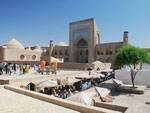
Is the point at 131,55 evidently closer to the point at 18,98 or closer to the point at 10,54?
the point at 18,98

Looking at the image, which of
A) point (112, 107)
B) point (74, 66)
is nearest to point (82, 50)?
point (74, 66)

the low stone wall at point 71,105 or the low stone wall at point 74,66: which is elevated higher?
the low stone wall at point 74,66

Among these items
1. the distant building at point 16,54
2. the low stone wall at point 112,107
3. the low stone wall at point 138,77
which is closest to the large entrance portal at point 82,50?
the distant building at point 16,54

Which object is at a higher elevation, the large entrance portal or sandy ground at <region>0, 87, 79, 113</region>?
the large entrance portal

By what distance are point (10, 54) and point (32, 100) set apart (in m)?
32.5

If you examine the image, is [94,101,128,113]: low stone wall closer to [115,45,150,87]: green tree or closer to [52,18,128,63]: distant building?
[115,45,150,87]: green tree

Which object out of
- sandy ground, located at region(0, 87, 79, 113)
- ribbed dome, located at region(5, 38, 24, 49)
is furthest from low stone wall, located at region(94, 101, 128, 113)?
ribbed dome, located at region(5, 38, 24, 49)

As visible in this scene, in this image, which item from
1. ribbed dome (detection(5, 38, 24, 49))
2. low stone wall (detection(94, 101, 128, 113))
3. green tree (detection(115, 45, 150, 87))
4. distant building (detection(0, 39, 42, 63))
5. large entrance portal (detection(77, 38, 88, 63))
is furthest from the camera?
ribbed dome (detection(5, 38, 24, 49))

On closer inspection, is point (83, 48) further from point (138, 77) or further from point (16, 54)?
point (138, 77)

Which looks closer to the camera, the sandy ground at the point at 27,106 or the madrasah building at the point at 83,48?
the sandy ground at the point at 27,106

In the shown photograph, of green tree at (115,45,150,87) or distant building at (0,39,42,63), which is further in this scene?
distant building at (0,39,42,63)

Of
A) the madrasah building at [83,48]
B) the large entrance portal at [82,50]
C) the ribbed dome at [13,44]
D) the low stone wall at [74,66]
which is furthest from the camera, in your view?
the ribbed dome at [13,44]

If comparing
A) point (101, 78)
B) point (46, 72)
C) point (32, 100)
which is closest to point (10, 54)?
point (46, 72)

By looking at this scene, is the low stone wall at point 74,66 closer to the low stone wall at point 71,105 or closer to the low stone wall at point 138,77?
the low stone wall at point 138,77
